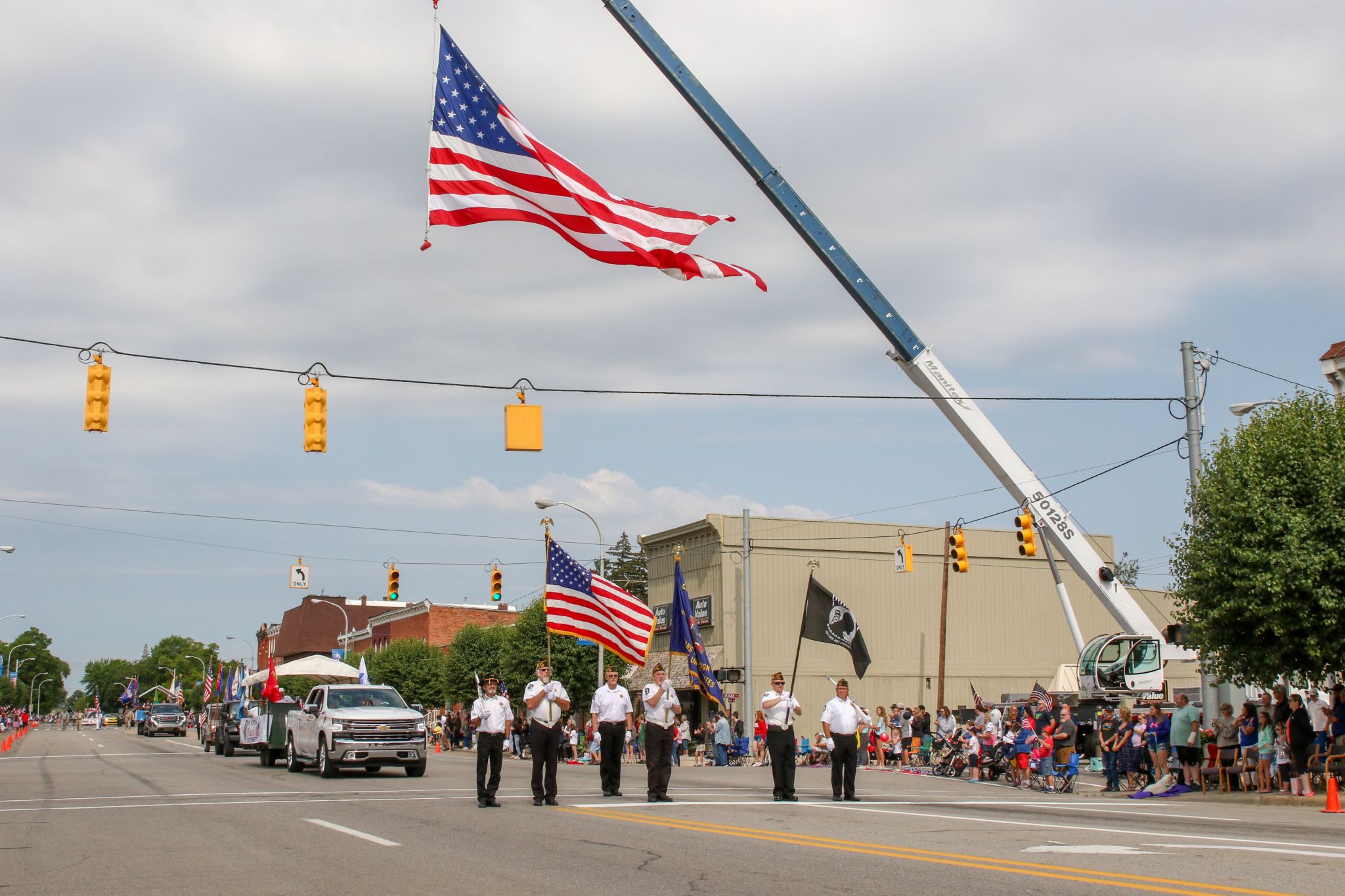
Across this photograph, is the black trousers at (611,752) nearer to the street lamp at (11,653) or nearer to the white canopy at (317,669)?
the white canopy at (317,669)

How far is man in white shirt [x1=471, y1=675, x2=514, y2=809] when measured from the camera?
15.7 meters

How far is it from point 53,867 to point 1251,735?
1790 centimetres

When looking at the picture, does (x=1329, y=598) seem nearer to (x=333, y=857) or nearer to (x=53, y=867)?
(x=333, y=857)

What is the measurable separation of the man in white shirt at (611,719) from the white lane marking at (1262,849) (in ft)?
22.9

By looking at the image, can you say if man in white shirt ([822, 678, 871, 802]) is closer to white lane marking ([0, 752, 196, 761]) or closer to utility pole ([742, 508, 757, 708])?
utility pole ([742, 508, 757, 708])

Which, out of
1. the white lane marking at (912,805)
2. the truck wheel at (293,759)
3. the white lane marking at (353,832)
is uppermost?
the white lane marking at (353,832)

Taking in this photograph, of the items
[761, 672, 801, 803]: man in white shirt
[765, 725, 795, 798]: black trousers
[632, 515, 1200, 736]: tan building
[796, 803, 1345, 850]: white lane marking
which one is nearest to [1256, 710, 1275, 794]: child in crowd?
[796, 803, 1345, 850]: white lane marking

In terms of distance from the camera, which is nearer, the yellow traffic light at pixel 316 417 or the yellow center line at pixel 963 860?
the yellow center line at pixel 963 860

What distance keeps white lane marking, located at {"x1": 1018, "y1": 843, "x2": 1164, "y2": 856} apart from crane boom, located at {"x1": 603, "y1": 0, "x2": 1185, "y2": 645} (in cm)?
1785

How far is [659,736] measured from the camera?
16.1 meters

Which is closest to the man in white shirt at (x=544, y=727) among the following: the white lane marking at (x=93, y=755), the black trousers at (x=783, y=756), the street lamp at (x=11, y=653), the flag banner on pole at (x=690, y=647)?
the black trousers at (x=783, y=756)

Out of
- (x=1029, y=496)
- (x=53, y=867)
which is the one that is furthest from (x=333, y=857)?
(x=1029, y=496)

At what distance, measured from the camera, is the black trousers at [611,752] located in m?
16.5

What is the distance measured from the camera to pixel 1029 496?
28.8 meters
